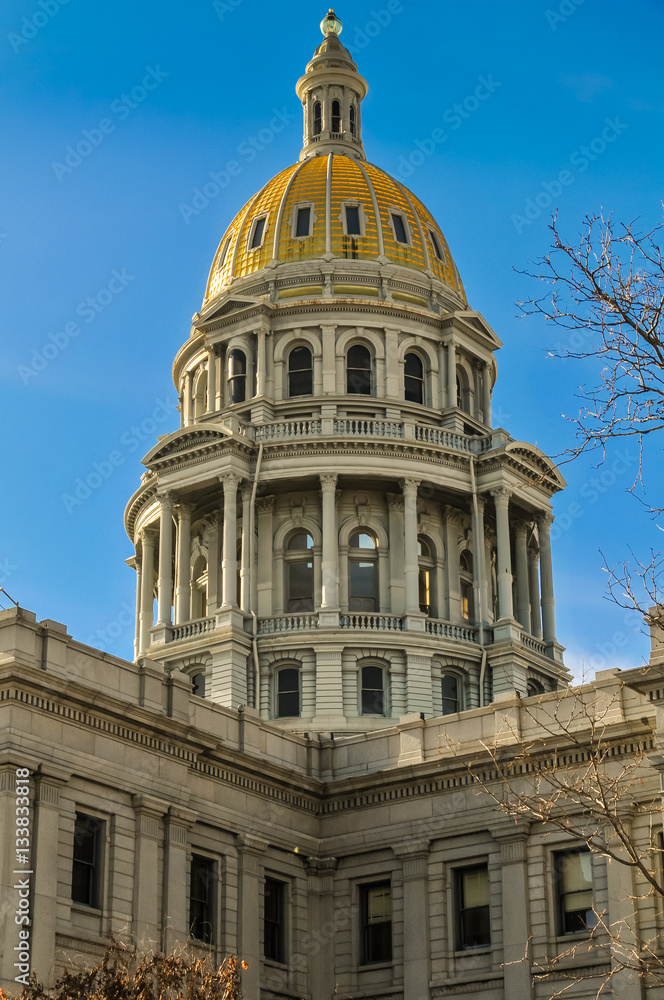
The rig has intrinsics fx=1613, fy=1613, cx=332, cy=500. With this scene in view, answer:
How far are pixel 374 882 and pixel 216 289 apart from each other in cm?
3383

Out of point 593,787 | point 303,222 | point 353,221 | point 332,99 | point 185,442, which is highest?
point 332,99

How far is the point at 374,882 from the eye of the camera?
43.0 m

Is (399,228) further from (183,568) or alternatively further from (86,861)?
(86,861)

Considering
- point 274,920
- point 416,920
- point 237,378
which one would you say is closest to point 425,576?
point 237,378

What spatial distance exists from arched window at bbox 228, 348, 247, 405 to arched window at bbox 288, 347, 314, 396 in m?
1.93

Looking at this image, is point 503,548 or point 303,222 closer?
point 503,548

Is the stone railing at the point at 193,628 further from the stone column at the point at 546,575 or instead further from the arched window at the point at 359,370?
the stone column at the point at 546,575

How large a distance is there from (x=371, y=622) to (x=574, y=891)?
68.3 feet

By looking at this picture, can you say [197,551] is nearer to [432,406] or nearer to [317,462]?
[317,462]

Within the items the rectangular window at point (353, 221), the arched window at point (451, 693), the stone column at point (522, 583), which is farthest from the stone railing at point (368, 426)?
the rectangular window at point (353, 221)

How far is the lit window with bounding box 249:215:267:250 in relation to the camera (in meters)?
69.0

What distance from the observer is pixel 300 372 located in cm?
6544

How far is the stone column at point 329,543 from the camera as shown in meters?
59.1

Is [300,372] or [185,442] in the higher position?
[300,372]
